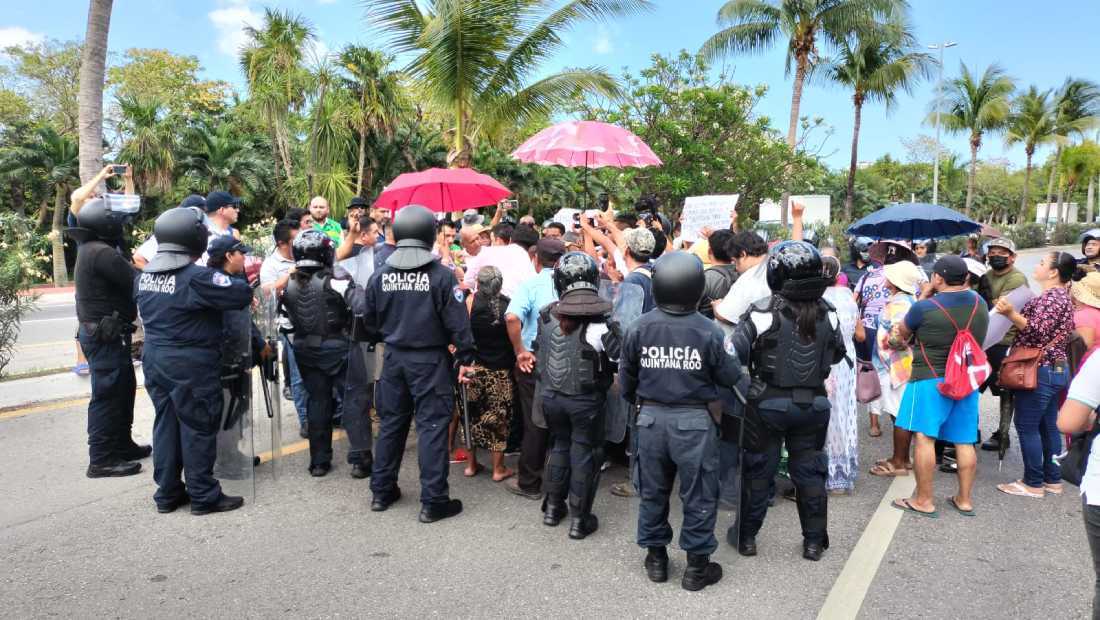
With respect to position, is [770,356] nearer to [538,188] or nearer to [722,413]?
[722,413]

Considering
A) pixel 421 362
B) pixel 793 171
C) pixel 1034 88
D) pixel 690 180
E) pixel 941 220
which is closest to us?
pixel 421 362

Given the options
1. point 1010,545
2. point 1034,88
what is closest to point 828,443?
point 1010,545

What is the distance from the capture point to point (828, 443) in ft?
16.4

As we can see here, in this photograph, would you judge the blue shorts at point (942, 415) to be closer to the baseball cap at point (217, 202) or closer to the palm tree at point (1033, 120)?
the baseball cap at point (217, 202)

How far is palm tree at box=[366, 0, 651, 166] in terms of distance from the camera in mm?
10594

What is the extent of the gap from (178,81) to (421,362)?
3510cm

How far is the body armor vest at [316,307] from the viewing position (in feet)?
16.6

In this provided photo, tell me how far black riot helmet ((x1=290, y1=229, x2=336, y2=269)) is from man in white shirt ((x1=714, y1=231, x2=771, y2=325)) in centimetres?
275

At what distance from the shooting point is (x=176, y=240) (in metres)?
4.45

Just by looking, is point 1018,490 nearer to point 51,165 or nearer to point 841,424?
point 841,424

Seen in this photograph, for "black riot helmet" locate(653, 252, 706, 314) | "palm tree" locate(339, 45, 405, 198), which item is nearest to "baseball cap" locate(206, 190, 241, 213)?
"black riot helmet" locate(653, 252, 706, 314)

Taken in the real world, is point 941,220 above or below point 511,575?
above

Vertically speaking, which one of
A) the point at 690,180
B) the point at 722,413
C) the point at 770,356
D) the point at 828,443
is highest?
the point at 690,180

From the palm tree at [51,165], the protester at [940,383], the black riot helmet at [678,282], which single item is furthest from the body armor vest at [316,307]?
Result: the palm tree at [51,165]
